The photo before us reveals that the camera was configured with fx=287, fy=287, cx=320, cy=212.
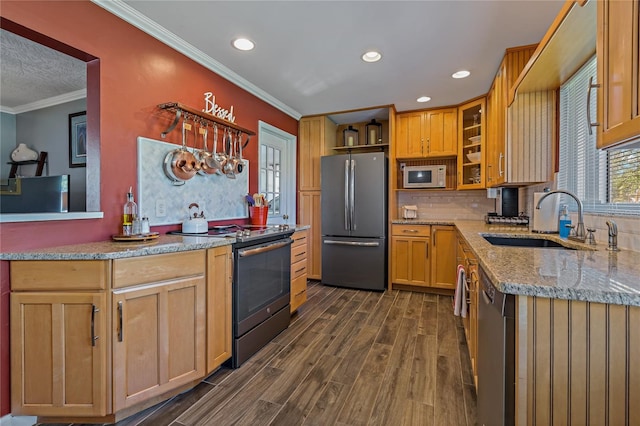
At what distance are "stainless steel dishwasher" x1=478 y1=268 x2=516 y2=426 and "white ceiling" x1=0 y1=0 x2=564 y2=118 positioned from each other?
181 cm

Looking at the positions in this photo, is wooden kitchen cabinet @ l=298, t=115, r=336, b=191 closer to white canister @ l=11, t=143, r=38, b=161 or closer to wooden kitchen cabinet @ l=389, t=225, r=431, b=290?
wooden kitchen cabinet @ l=389, t=225, r=431, b=290

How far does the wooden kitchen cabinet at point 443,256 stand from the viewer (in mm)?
3588

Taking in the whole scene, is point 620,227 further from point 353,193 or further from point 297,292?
point 353,193

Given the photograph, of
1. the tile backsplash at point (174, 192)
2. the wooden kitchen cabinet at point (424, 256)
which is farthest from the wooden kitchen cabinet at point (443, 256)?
the tile backsplash at point (174, 192)

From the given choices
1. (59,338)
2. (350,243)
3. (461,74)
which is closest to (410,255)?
(350,243)

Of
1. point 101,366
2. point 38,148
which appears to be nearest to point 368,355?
point 101,366

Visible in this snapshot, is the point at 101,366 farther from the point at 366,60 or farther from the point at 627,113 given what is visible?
the point at 366,60

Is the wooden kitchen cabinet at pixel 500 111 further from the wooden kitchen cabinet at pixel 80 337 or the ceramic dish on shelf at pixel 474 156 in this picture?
the wooden kitchen cabinet at pixel 80 337

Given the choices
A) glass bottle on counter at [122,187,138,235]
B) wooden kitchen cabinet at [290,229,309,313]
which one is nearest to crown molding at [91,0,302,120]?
glass bottle on counter at [122,187,138,235]

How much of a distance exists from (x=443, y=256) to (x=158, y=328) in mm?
3203

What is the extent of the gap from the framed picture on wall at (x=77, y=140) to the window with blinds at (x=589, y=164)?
4030 millimetres

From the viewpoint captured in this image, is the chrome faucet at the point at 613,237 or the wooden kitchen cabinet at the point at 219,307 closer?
the chrome faucet at the point at 613,237

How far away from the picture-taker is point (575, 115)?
2191 millimetres

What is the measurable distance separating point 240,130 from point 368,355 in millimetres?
2283
